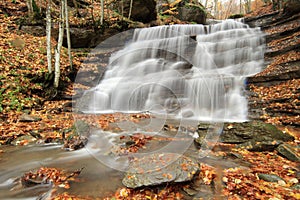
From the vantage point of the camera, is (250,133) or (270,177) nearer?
(270,177)

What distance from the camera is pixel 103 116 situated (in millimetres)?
7531

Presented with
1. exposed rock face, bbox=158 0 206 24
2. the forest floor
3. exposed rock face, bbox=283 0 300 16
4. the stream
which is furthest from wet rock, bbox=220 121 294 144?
exposed rock face, bbox=158 0 206 24

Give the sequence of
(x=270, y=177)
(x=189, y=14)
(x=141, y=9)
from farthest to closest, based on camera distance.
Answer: (x=189, y=14)
(x=141, y=9)
(x=270, y=177)

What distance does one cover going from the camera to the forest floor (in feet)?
9.28

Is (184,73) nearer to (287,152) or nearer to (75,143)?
(287,152)

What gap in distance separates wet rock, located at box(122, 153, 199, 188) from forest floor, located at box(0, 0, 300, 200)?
12cm

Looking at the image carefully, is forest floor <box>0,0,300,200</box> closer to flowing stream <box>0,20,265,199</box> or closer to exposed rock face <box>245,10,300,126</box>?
exposed rock face <box>245,10,300,126</box>

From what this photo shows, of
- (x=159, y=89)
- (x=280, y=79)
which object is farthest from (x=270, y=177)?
(x=159, y=89)

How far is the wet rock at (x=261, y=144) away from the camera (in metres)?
4.22

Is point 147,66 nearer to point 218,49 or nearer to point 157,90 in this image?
point 157,90

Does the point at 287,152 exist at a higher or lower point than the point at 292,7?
lower

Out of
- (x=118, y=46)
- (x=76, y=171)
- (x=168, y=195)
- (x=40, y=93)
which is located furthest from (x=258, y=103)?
(x=118, y=46)

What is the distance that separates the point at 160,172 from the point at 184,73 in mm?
7930

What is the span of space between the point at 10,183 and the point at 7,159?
3.60 ft
